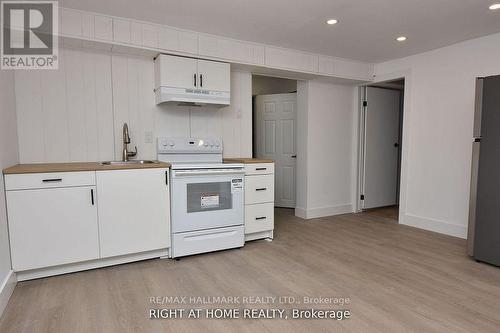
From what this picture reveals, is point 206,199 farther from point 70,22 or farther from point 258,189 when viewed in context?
point 70,22

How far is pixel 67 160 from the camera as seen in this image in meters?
2.97

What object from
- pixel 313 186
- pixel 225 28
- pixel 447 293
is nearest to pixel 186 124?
pixel 225 28

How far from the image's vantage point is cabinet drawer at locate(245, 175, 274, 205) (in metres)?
3.35

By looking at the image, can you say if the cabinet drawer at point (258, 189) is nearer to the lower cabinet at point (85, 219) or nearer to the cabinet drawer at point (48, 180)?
the lower cabinet at point (85, 219)

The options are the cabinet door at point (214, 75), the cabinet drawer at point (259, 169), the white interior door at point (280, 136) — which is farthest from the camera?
the white interior door at point (280, 136)

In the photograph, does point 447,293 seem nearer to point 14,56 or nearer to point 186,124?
point 186,124

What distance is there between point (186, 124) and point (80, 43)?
1279 mm

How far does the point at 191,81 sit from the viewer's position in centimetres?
316

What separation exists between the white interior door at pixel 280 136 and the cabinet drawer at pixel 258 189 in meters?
1.78

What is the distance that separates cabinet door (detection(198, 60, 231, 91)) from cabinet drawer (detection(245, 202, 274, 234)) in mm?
1366

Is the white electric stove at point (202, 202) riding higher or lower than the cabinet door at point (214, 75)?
lower

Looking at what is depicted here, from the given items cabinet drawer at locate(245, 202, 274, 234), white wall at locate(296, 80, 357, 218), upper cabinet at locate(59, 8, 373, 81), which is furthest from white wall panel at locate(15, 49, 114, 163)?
white wall at locate(296, 80, 357, 218)

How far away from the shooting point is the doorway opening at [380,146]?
4.87m

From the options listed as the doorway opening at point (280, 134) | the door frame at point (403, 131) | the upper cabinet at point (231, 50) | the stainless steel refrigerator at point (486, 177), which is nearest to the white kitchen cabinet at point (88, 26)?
the upper cabinet at point (231, 50)
